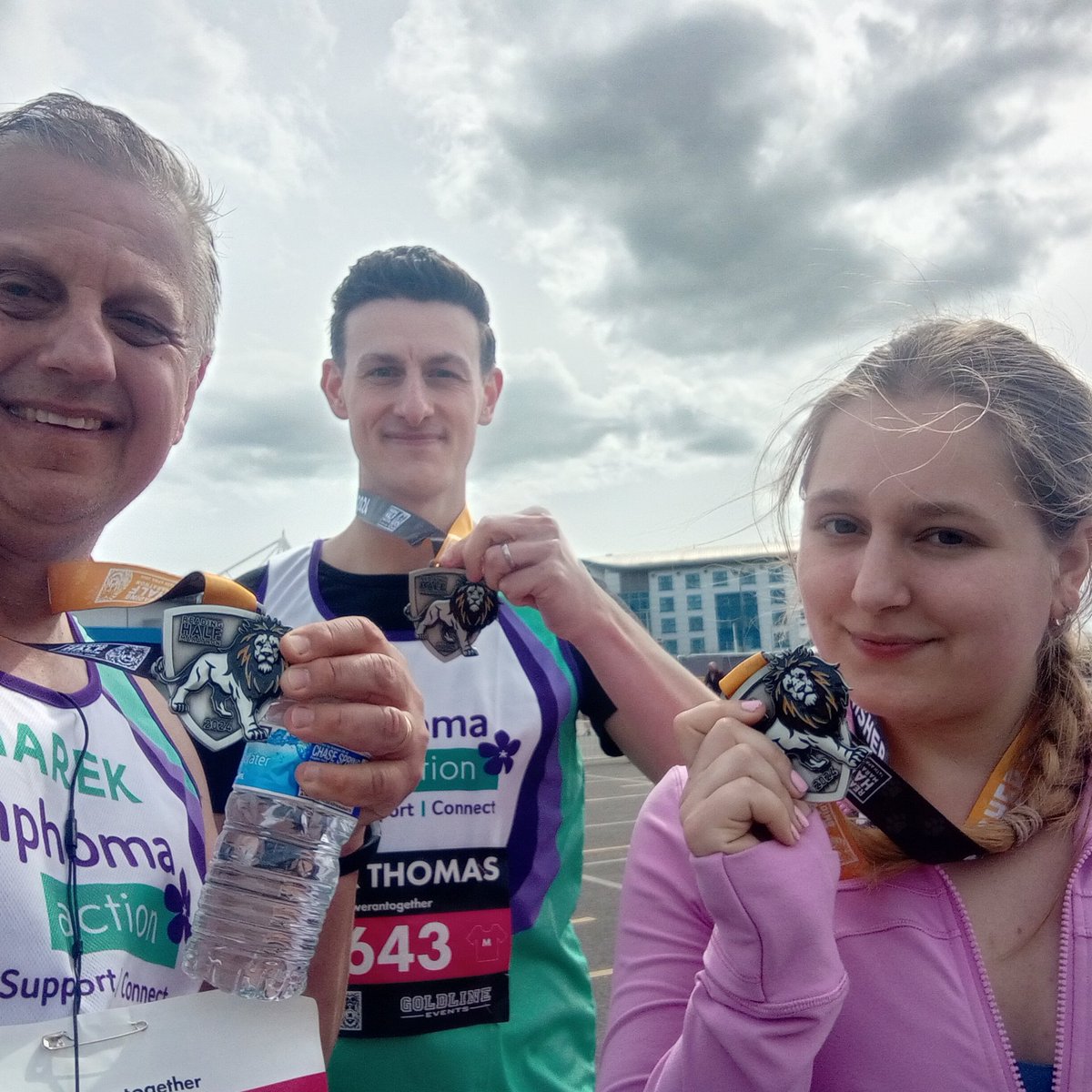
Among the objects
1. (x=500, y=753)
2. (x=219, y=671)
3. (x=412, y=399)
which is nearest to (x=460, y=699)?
(x=500, y=753)

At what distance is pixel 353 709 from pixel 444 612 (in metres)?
0.74

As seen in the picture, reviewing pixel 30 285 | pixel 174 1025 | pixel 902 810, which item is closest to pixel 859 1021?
pixel 902 810

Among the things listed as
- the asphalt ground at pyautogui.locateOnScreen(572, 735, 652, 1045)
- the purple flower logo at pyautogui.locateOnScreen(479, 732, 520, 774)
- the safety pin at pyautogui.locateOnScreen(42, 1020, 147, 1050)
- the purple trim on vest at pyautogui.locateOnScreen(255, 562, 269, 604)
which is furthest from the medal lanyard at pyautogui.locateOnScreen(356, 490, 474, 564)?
the asphalt ground at pyautogui.locateOnScreen(572, 735, 652, 1045)

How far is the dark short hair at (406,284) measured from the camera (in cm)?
276

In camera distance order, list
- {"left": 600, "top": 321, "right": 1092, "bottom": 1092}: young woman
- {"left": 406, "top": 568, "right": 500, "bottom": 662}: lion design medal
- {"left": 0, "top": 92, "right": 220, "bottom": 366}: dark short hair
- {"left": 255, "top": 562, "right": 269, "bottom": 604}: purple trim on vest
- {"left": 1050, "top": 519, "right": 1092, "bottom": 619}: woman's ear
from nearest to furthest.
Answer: {"left": 600, "top": 321, "right": 1092, "bottom": 1092}: young woman
{"left": 0, "top": 92, "right": 220, "bottom": 366}: dark short hair
{"left": 1050, "top": 519, "right": 1092, "bottom": 619}: woman's ear
{"left": 406, "top": 568, "right": 500, "bottom": 662}: lion design medal
{"left": 255, "top": 562, "right": 269, "bottom": 604}: purple trim on vest

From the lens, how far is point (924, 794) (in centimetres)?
173

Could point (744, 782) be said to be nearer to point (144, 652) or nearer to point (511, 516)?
point (144, 652)

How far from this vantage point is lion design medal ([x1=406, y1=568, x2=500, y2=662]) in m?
2.10

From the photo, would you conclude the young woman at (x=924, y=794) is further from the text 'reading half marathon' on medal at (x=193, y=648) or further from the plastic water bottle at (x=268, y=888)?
the text 'reading half marathon' on medal at (x=193, y=648)

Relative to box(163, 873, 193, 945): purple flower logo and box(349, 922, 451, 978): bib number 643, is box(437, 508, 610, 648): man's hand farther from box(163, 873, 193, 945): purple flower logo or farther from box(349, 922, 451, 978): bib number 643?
box(163, 873, 193, 945): purple flower logo

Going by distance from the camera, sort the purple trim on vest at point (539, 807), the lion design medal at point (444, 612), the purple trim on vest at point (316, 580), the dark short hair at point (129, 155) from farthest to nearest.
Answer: the purple trim on vest at point (316, 580) → the purple trim on vest at point (539, 807) → the lion design medal at point (444, 612) → the dark short hair at point (129, 155)

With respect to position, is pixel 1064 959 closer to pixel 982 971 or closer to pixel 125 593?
pixel 982 971

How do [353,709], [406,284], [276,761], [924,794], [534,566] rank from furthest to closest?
[406,284] → [534,566] → [924,794] → [353,709] → [276,761]

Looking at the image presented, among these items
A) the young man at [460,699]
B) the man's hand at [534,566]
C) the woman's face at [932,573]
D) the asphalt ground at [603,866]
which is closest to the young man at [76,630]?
the young man at [460,699]
